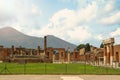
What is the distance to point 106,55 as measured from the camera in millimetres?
59094

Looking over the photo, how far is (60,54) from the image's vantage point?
9481cm

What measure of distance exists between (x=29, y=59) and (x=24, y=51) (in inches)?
706

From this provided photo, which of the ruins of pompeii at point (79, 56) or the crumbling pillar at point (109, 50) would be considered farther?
the ruins of pompeii at point (79, 56)

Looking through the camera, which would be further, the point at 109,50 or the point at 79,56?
the point at 79,56

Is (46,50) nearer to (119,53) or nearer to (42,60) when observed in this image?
(42,60)

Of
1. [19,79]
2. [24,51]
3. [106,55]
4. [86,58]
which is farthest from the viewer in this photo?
[24,51]

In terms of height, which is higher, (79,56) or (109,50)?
(109,50)

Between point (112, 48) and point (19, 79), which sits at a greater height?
point (112, 48)

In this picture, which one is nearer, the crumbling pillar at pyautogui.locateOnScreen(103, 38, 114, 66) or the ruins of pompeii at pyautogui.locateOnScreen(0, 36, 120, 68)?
the crumbling pillar at pyautogui.locateOnScreen(103, 38, 114, 66)

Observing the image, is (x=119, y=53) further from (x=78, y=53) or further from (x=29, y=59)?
(x=78, y=53)

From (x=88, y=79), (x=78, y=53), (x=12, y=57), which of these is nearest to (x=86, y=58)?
(x=78, y=53)

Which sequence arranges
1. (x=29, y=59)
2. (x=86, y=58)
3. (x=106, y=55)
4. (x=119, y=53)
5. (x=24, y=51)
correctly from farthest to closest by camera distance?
(x=24, y=51)
(x=86, y=58)
(x=29, y=59)
(x=106, y=55)
(x=119, y=53)

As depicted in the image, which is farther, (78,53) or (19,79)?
(78,53)

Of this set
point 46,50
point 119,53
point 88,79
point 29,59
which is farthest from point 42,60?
point 88,79
